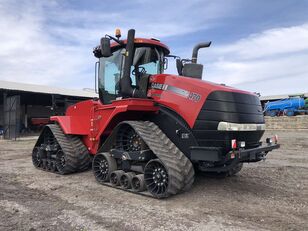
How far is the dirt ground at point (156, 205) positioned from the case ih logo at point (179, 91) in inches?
71.6

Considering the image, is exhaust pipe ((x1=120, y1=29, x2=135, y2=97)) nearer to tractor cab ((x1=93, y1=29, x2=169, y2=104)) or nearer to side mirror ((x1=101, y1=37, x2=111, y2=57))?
tractor cab ((x1=93, y1=29, x2=169, y2=104))

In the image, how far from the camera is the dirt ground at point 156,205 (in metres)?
4.80

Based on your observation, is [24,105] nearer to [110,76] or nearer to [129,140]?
[110,76]

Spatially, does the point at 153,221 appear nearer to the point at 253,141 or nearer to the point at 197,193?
the point at 197,193

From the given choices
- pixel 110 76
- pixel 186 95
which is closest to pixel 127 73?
pixel 110 76

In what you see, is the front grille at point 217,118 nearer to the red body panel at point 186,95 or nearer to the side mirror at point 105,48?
the red body panel at point 186,95

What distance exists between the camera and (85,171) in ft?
29.4

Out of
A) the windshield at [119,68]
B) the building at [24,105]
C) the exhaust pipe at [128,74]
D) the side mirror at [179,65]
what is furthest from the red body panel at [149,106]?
the building at [24,105]

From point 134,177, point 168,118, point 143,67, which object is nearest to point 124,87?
point 143,67

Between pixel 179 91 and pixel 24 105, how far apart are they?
29967 mm

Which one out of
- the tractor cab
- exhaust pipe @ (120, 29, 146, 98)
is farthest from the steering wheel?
exhaust pipe @ (120, 29, 146, 98)

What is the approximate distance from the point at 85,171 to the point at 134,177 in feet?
9.22

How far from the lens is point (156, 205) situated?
5715mm

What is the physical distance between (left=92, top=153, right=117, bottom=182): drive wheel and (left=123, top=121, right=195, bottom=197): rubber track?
1148 mm
